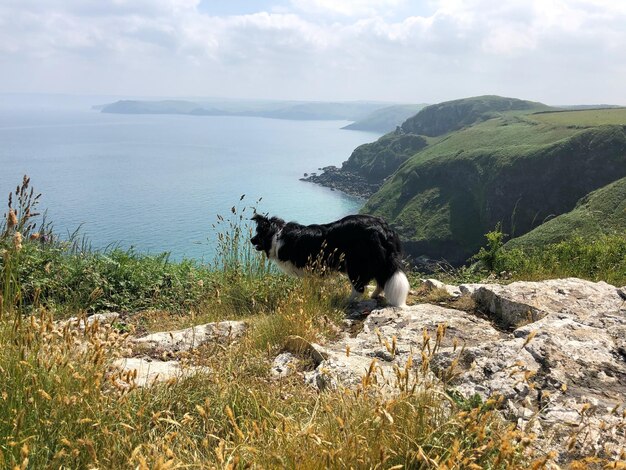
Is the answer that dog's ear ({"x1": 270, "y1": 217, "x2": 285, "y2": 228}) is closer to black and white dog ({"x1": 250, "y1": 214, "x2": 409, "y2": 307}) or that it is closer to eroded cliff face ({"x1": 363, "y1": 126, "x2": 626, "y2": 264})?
black and white dog ({"x1": 250, "y1": 214, "x2": 409, "y2": 307})

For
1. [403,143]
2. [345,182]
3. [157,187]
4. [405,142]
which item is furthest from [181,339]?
[405,142]

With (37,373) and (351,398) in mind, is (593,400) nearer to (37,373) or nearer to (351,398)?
(351,398)

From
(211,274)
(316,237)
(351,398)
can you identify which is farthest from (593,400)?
(211,274)

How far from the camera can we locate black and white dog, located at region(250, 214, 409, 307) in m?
7.09

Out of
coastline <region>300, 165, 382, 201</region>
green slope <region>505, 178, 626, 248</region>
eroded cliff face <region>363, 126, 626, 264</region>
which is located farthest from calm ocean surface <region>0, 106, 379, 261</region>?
green slope <region>505, 178, 626, 248</region>

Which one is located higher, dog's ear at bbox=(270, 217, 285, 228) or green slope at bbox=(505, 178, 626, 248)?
dog's ear at bbox=(270, 217, 285, 228)

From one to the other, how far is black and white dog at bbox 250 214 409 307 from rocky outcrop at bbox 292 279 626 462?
1027 mm

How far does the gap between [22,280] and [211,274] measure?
2745 millimetres

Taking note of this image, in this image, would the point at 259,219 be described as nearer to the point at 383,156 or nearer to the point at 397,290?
the point at 397,290

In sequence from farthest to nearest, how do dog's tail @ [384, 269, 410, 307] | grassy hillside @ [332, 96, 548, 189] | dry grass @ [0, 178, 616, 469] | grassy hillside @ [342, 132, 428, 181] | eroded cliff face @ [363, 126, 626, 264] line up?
grassy hillside @ [332, 96, 548, 189]
grassy hillside @ [342, 132, 428, 181]
eroded cliff face @ [363, 126, 626, 264]
dog's tail @ [384, 269, 410, 307]
dry grass @ [0, 178, 616, 469]

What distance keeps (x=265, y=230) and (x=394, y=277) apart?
2.82m

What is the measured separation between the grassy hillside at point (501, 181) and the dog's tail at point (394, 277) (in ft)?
240

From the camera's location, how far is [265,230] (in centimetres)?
874

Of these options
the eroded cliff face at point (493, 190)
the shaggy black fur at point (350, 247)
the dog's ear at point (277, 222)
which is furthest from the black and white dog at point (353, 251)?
the eroded cliff face at point (493, 190)
